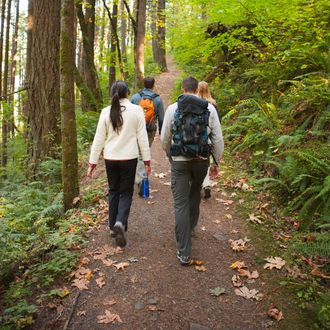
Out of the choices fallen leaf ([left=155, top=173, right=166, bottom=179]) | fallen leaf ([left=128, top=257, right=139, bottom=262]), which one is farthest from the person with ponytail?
fallen leaf ([left=128, top=257, right=139, bottom=262])

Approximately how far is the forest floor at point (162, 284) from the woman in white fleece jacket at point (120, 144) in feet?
1.68

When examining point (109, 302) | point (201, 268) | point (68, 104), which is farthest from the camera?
point (68, 104)

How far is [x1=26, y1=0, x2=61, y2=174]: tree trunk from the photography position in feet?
28.9

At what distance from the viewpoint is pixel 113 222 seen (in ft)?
17.0

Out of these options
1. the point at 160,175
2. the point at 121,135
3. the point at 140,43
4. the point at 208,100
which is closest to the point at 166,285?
the point at 121,135

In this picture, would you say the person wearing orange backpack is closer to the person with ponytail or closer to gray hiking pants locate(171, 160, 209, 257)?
the person with ponytail

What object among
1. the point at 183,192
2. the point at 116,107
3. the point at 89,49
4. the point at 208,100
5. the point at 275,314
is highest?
the point at 89,49

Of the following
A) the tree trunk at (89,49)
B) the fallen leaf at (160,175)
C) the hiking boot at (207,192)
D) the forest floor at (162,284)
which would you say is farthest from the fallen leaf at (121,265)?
the tree trunk at (89,49)

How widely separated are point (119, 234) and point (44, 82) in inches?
229

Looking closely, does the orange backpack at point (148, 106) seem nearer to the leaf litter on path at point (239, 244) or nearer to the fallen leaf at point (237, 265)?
the leaf litter on path at point (239, 244)

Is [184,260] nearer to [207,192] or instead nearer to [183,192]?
[183,192]

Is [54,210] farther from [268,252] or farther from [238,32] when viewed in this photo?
[238,32]

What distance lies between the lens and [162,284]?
168 inches

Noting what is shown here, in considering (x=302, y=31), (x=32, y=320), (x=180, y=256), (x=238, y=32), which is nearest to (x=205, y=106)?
(x=180, y=256)
